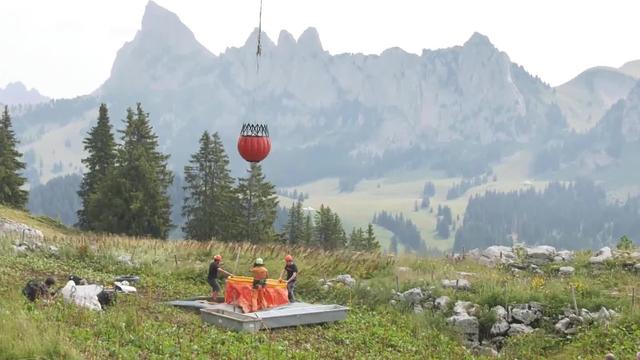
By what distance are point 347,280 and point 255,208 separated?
43736 mm

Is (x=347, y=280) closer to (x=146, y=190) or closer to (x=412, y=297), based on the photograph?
(x=412, y=297)

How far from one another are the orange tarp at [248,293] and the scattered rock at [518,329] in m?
6.42

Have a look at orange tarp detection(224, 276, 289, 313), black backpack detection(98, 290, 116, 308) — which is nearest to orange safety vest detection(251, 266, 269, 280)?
orange tarp detection(224, 276, 289, 313)

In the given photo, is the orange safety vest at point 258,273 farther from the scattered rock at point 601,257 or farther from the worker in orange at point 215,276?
the scattered rock at point 601,257

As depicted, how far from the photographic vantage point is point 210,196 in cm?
6025

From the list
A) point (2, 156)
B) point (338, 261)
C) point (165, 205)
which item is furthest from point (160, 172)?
point (338, 261)

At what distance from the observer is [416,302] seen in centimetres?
1975

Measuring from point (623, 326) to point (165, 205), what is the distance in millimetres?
45672

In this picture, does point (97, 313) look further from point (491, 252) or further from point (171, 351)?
point (491, 252)

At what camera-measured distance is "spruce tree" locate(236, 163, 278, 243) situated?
62312 millimetres

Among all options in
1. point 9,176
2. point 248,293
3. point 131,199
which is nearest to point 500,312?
point 248,293

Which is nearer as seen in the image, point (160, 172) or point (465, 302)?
point (465, 302)

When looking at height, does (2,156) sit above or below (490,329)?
above

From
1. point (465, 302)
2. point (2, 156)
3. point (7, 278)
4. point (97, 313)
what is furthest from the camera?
point (2, 156)
